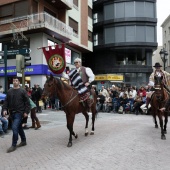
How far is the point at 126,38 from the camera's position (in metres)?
36.0

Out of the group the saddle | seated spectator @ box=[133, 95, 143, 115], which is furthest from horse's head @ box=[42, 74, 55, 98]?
seated spectator @ box=[133, 95, 143, 115]

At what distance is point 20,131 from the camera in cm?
758

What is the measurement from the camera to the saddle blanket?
8092 millimetres

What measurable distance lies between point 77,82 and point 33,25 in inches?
627

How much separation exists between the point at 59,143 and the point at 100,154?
1.93 meters

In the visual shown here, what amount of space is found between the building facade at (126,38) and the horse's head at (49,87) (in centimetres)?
2955

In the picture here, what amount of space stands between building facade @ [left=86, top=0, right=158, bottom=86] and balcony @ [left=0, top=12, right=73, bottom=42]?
13.1 metres

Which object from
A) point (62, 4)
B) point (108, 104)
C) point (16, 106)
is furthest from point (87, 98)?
point (62, 4)

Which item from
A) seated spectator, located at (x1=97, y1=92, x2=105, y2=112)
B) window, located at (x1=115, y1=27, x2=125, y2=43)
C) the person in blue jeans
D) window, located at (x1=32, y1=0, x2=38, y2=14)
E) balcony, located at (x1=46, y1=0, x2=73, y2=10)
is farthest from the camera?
window, located at (x1=115, y1=27, x2=125, y2=43)

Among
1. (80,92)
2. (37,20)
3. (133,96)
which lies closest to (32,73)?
(37,20)

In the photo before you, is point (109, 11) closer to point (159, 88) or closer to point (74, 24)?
point (74, 24)

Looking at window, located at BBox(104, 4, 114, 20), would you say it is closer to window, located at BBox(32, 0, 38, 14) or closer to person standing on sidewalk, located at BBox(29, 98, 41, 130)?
window, located at BBox(32, 0, 38, 14)

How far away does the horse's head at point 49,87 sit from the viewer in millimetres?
7289

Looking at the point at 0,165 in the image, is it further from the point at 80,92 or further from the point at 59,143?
the point at 80,92
